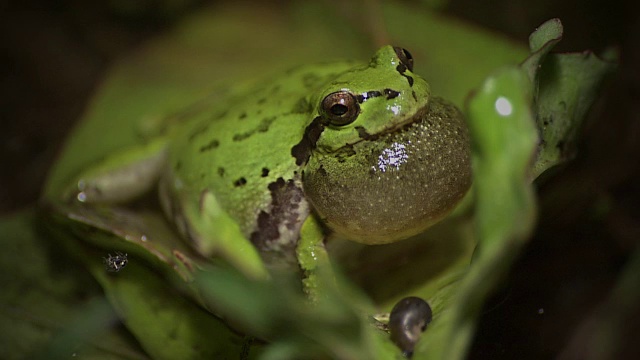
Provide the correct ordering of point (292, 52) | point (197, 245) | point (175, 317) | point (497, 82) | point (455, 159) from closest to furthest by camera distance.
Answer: point (497, 82)
point (455, 159)
point (175, 317)
point (197, 245)
point (292, 52)

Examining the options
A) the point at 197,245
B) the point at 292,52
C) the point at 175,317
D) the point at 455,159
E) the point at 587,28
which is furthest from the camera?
the point at 292,52

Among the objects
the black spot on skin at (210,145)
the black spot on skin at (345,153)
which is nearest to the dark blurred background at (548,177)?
the black spot on skin at (345,153)

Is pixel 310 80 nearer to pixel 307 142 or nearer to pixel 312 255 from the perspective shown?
pixel 307 142

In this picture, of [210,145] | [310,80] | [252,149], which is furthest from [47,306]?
[310,80]

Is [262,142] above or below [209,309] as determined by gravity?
above

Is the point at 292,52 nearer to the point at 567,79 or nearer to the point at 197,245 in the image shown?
the point at 197,245

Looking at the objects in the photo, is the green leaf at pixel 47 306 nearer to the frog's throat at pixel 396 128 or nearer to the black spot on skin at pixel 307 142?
the black spot on skin at pixel 307 142

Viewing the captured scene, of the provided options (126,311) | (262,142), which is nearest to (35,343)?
(126,311)
